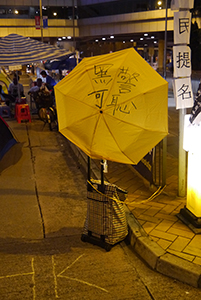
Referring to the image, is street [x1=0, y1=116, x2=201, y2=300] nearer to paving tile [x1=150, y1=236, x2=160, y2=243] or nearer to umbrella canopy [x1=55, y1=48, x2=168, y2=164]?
paving tile [x1=150, y1=236, x2=160, y2=243]

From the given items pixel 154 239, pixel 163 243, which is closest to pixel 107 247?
pixel 154 239

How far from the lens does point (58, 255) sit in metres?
4.44

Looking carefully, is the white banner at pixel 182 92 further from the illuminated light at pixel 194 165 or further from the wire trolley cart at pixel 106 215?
the wire trolley cart at pixel 106 215

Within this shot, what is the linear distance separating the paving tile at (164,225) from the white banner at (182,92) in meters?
1.75

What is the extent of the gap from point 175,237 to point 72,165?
4196 millimetres

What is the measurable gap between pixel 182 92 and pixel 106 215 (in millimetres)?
2257

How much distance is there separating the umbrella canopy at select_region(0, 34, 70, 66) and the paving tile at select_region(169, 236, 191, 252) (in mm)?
8429

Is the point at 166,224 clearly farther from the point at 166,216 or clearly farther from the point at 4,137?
the point at 4,137

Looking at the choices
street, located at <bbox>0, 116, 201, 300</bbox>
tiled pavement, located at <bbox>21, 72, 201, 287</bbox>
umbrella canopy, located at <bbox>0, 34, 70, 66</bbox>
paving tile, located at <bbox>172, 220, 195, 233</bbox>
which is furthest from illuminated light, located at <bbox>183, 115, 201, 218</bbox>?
umbrella canopy, located at <bbox>0, 34, 70, 66</bbox>

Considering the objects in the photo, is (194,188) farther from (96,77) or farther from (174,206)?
(96,77)

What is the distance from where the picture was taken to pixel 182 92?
5.30 meters

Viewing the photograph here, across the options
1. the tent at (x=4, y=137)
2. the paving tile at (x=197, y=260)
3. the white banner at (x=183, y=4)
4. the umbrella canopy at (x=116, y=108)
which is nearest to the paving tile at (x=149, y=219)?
the paving tile at (x=197, y=260)

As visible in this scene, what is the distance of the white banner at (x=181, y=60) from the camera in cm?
518

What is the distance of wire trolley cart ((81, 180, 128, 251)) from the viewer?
4.50 meters
